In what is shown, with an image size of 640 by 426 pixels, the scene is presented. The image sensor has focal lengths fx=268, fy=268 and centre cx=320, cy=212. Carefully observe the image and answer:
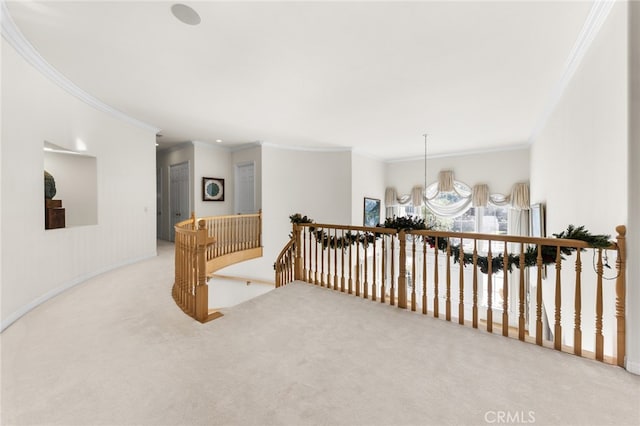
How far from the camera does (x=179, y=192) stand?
275 inches

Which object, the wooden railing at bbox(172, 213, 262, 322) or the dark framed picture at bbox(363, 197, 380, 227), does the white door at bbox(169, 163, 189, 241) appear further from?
the dark framed picture at bbox(363, 197, 380, 227)

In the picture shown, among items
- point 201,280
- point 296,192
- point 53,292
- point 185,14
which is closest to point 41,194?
point 53,292

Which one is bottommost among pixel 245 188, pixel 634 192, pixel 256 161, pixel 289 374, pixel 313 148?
pixel 289 374

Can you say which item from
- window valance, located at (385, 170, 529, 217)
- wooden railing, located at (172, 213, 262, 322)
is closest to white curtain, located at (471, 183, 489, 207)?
window valance, located at (385, 170, 529, 217)

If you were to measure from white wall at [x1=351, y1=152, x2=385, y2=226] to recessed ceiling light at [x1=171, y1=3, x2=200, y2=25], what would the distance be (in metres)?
5.32

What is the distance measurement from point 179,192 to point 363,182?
196 inches

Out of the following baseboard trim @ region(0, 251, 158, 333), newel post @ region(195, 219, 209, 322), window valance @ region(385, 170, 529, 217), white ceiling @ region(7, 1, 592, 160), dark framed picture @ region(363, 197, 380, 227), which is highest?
white ceiling @ region(7, 1, 592, 160)

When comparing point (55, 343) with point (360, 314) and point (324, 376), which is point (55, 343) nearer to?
point (324, 376)

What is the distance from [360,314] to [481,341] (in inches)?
43.4

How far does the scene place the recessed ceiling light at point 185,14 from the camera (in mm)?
2096

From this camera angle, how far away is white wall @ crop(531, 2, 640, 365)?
1.84 meters

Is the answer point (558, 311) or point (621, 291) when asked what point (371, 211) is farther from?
point (621, 291)

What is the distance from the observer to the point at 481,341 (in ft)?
7.41

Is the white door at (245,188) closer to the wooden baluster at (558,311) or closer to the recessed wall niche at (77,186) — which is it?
the recessed wall niche at (77,186)
